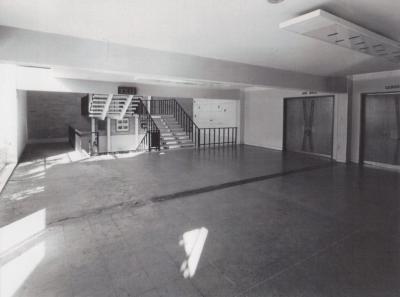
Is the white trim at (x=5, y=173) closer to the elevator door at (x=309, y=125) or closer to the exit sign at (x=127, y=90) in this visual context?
the exit sign at (x=127, y=90)

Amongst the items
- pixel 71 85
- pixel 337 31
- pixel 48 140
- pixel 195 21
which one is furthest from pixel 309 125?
pixel 48 140

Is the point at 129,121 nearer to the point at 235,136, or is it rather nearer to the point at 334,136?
the point at 235,136

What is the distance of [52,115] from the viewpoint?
474 inches

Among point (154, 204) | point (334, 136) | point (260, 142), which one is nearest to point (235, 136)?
point (260, 142)

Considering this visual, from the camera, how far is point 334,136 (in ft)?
26.0

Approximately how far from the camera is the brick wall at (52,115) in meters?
11.7

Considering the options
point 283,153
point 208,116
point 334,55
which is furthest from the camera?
point 208,116

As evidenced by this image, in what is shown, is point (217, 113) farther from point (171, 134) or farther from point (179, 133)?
point (171, 134)

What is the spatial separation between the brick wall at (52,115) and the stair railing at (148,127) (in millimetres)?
2777

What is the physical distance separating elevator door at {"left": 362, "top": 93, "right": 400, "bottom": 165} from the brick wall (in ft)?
37.6

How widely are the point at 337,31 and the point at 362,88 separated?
5.09m

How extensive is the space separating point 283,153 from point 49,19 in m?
7.79

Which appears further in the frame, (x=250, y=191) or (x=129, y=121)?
(x=129, y=121)

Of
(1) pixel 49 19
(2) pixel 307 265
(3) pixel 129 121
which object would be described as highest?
(1) pixel 49 19
